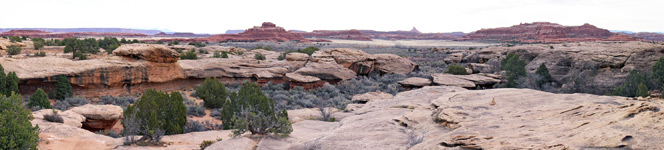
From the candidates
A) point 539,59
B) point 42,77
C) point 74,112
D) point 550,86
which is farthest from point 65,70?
point 539,59

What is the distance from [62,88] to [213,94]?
653cm

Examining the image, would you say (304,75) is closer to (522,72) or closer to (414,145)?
(522,72)

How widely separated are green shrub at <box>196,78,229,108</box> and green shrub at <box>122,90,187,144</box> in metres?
5.23

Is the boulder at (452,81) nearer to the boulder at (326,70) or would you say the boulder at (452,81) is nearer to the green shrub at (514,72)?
the green shrub at (514,72)

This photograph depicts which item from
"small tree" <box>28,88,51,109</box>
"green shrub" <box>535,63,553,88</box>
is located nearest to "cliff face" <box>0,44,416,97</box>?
"small tree" <box>28,88,51,109</box>

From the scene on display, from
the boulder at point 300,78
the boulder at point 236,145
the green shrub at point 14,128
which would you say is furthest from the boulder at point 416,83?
the green shrub at point 14,128

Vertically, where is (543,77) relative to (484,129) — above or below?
below

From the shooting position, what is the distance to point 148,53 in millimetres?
19469

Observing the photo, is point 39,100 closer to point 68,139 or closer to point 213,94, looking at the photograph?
point 213,94

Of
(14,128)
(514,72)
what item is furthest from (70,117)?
(514,72)

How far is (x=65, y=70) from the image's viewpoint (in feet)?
54.4

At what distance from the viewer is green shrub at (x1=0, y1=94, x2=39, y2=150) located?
6.16 meters

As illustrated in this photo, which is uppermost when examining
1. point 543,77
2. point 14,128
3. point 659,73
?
point 659,73

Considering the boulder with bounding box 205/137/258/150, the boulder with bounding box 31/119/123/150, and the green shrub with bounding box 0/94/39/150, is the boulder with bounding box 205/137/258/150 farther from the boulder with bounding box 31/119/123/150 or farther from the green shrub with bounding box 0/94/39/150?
the green shrub with bounding box 0/94/39/150
